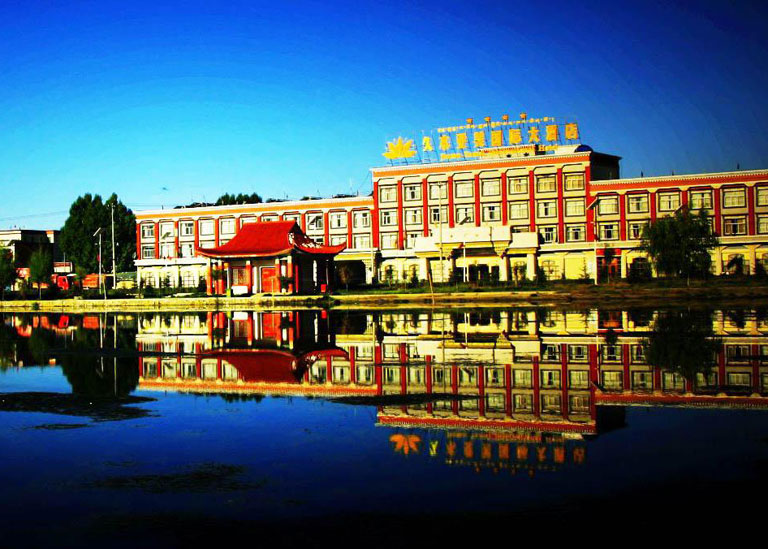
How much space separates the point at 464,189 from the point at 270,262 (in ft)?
70.4

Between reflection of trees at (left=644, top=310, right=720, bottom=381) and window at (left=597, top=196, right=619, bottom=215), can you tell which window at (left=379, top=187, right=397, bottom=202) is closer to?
window at (left=597, top=196, right=619, bottom=215)

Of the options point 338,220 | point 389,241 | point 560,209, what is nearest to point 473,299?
point 560,209

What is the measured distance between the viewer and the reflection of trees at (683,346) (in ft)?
49.8

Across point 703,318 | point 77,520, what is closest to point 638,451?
point 77,520

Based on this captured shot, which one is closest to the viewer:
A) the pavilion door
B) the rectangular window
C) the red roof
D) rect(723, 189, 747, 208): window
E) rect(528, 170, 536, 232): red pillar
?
the red roof

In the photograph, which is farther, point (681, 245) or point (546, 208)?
point (546, 208)

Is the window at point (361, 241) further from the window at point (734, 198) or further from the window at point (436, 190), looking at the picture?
the window at point (734, 198)

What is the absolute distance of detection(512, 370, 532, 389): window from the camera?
13.2 metres

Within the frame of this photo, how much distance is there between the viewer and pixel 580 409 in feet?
36.1

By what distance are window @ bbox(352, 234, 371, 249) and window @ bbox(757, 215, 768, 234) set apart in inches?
1419

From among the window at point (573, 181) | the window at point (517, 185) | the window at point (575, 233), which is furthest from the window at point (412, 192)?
the window at point (575, 233)

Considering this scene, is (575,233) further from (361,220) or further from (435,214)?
(361,220)

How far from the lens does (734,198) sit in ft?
220

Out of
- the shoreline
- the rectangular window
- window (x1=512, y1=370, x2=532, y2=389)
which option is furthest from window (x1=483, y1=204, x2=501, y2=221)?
window (x1=512, y1=370, x2=532, y2=389)
